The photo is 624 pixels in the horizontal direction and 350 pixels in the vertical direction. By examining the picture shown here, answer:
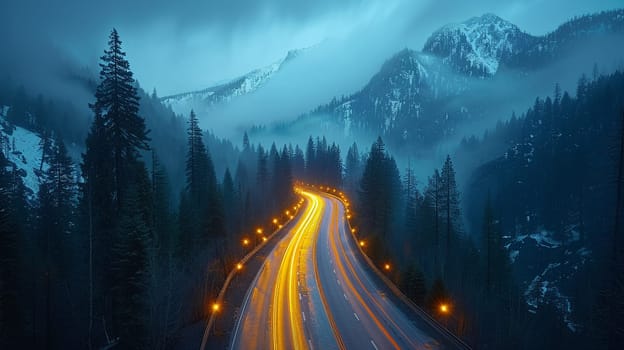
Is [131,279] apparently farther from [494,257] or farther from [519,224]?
[519,224]

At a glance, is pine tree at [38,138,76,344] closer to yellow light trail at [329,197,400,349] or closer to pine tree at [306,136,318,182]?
yellow light trail at [329,197,400,349]

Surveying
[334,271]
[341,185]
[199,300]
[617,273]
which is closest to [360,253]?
[334,271]

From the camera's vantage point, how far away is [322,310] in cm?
2631

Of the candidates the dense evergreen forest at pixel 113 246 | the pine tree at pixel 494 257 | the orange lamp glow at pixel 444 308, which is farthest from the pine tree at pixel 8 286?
the pine tree at pixel 494 257

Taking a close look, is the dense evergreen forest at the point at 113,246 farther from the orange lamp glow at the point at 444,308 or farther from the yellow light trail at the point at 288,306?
the orange lamp glow at the point at 444,308

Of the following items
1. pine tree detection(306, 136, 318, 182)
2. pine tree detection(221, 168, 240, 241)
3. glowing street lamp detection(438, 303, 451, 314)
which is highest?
pine tree detection(306, 136, 318, 182)

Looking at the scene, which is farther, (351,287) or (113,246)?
(351,287)

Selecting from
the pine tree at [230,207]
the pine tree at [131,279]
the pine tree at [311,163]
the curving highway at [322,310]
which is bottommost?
the curving highway at [322,310]

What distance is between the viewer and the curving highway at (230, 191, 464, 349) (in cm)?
2131

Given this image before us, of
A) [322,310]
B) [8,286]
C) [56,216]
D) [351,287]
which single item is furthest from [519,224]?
[8,286]

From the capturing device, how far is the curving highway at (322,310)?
21.3m

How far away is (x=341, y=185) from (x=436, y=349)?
95.6 meters

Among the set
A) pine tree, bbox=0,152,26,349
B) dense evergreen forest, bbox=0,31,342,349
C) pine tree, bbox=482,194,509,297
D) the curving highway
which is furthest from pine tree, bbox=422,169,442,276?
pine tree, bbox=0,152,26,349

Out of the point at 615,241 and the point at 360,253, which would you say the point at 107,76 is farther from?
the point at 615,241
